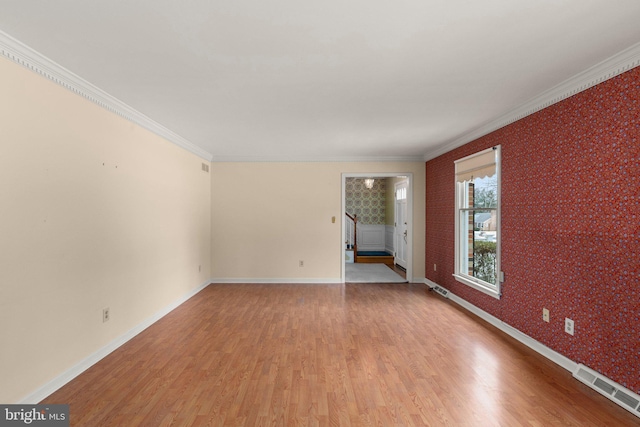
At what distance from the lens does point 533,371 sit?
2611 mm

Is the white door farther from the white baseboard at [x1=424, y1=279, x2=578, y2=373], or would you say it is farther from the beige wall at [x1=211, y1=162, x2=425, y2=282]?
the white baseboard at [x1=424, y1=279, x2=578, y2=373]

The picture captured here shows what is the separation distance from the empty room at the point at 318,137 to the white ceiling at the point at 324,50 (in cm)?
2

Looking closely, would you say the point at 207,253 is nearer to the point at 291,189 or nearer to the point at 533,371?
the point at 291,189

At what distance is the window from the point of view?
3779 millimetres

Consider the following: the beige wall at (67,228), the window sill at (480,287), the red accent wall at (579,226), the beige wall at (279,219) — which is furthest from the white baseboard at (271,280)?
the red accent wall at (579,226)

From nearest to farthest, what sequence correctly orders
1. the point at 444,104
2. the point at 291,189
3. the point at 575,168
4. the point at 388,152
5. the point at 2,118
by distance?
the point at 2,118 → the point at 575,168 → the point at 444,104 → the point at 388,152 → the point at 291,189

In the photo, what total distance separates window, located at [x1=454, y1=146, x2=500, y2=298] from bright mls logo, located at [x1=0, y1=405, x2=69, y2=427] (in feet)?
13.7

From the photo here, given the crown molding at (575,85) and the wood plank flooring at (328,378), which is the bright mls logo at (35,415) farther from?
the crown molding at (575,85)

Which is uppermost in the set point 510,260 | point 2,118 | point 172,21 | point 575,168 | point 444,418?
point 172,21

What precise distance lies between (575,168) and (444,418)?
228 cm

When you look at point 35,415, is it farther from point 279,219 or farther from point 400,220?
point 400,220

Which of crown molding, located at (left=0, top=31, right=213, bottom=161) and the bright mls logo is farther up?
crown molding, located at (left=0, top=31, right=213, bottom=161)

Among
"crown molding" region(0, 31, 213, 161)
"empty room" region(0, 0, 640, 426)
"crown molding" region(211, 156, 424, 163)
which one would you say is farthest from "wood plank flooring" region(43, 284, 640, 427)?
"crown molding" region(211, 156, 424, 163)

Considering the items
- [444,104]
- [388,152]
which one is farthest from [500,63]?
[388,152]
